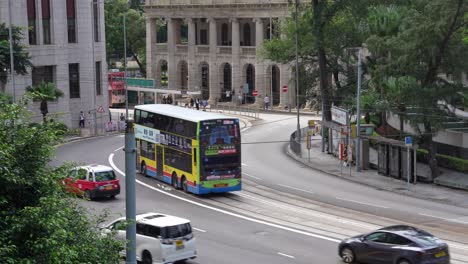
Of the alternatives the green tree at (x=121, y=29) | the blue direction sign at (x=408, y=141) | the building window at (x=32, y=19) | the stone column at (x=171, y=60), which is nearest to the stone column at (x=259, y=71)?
the stone column at (x=171, y=60)

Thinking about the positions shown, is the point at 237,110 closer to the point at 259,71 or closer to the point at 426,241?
the point at 259,71

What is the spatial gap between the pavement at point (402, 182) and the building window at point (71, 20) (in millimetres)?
28162

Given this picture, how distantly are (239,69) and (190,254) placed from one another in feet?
226

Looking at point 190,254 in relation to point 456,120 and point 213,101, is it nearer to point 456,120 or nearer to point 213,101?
point 456,120

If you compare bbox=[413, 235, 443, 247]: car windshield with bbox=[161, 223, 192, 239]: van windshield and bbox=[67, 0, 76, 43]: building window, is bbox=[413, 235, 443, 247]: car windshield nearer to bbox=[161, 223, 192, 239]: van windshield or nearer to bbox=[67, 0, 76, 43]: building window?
bbox=[161, 223, 192, 239]: van windshield

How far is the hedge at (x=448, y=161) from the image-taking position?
4894 centimetres

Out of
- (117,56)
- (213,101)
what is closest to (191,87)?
(213,101)

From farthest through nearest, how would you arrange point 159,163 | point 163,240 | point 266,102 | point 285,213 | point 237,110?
point 237,110, point 266,102, point 159,163, point 285,213, point 163,240

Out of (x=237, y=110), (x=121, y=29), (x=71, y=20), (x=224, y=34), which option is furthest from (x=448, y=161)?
(x=121, y=29)

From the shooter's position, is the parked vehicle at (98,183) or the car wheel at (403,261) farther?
the parked vehicle at (98,183)

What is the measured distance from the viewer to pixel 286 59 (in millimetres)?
65750

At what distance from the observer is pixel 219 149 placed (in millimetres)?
42969

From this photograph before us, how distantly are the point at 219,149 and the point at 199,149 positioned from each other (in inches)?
41.6

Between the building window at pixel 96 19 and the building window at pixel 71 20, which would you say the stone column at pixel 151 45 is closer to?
the building window at pixel 96 19
